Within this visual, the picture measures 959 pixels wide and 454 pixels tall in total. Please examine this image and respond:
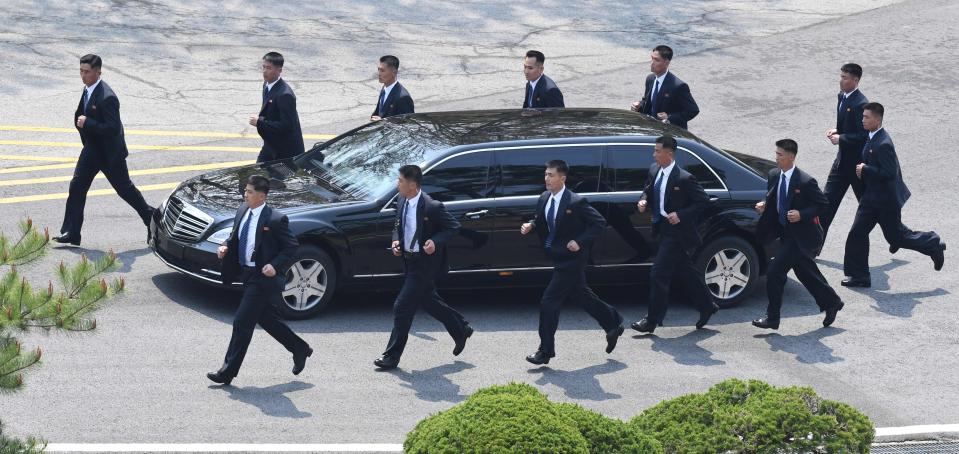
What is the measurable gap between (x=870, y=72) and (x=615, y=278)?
1094 centimetres

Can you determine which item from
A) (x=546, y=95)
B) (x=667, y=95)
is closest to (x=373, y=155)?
(x=546, y=95)

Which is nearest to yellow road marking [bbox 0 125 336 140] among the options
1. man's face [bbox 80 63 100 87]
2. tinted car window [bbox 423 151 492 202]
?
man's face [bbox 80 63 100 87]

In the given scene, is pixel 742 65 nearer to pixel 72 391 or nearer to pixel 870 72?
pixel 870 72

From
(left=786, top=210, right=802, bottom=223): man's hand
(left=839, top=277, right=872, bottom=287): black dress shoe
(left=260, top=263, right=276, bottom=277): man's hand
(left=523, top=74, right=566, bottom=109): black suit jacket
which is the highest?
(left=523, top=74, right=566, bottom=109): black suit jacket

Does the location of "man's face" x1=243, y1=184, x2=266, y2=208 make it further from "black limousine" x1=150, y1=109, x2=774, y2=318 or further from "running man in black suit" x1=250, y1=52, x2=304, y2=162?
"running man in black suit" x1=250, y1=52, x2=304, y2=162

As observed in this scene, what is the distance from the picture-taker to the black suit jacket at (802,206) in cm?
1126

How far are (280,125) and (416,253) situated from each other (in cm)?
357

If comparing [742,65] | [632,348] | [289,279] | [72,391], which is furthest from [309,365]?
[742,65]

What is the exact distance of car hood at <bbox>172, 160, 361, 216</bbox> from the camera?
11.4 m

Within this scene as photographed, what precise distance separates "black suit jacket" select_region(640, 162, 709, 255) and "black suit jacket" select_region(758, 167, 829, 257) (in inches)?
23.7

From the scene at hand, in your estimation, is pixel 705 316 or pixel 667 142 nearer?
pixel 667 142

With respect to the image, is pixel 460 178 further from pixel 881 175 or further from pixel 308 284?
pixel 881 175

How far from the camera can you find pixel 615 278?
465 inches

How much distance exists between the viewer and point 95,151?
42.7ft
